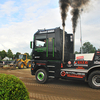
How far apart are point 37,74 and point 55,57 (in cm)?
174

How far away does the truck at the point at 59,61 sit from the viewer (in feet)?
21.6

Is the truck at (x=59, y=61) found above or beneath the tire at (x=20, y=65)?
A: above

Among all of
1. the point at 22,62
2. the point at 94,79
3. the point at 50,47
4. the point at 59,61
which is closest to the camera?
the point at 94,79

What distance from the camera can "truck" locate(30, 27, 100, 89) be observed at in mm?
6582

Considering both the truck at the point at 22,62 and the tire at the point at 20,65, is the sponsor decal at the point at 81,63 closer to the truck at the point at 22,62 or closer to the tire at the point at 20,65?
the tire at the point at 20,65

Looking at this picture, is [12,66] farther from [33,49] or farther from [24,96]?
[24,96]

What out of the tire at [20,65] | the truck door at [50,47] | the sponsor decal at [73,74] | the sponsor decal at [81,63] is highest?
the truck door at [50,47]

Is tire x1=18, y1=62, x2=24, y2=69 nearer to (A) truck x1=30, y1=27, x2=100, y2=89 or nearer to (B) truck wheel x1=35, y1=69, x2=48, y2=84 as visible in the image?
(A) truck x1=30, y1=27, x2=100, y2=89

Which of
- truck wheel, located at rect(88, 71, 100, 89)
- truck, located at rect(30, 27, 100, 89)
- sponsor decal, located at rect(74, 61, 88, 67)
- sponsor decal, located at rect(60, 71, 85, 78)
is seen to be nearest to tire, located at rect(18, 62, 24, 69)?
truck, located at rect(30, 27, 100, 89)

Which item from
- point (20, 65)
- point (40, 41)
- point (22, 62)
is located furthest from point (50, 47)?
point (22, 62)

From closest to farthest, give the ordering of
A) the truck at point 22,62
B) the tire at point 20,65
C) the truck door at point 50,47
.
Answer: the truck door at point 50,47
the tire at point 20,65
the truck at point 22,62

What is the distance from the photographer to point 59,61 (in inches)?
298

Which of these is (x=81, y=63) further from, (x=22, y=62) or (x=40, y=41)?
(x=22, y=62)

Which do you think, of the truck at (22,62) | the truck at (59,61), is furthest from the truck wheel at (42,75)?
the truck at (22,62)
